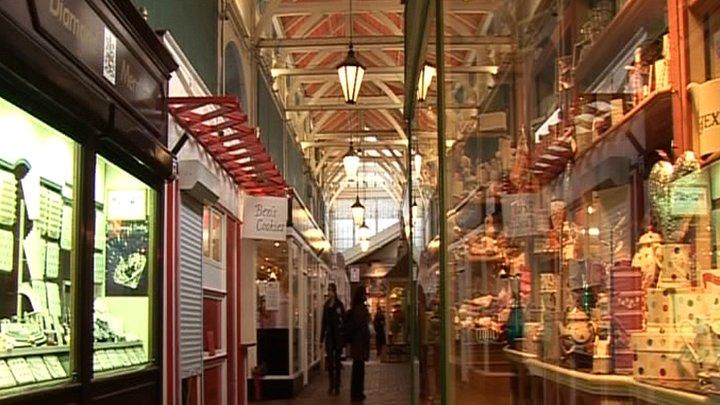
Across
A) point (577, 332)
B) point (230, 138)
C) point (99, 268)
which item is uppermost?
point (230, 138)

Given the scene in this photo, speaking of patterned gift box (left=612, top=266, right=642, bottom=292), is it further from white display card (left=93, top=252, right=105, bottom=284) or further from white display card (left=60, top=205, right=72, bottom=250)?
white display card (left=93, top=252, right=105, bottom=284)

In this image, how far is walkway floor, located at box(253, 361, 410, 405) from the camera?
A: 43.4 ft

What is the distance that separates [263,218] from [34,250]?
281 inches

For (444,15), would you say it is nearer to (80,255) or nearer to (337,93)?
(80,255)

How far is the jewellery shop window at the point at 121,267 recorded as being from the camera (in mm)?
4852

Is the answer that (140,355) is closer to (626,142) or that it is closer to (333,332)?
(626,142)

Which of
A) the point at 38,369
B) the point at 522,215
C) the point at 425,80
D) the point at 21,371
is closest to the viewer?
the point at 522,215

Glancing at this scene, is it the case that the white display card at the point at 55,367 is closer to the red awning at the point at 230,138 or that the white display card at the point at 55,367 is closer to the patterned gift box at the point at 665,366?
the patterned gift box at the point at 665,366

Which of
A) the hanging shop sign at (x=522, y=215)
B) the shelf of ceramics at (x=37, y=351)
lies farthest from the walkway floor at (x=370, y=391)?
the hanging shop sign at (x=522, y=215)

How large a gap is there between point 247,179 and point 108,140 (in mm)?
5778

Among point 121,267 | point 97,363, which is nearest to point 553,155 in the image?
→ point 97,363

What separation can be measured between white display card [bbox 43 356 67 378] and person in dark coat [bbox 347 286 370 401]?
9.44 metres

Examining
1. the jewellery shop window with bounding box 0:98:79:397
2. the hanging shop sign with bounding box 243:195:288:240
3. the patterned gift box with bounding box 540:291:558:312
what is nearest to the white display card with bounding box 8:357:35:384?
the jewellery shop window with bounding box 0:98:79:397

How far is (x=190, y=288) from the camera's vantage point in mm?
7574
